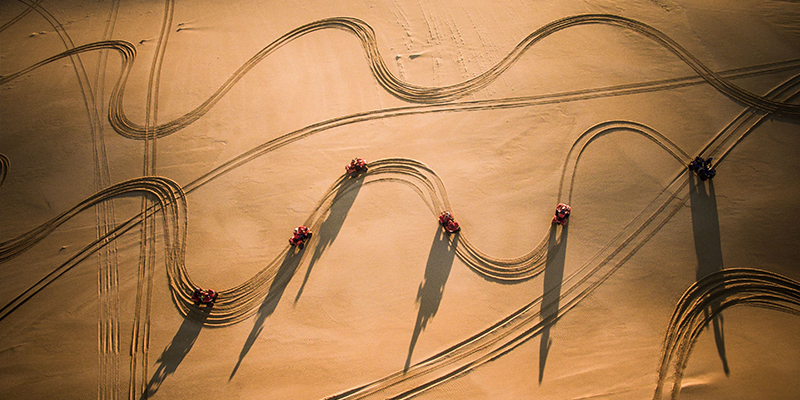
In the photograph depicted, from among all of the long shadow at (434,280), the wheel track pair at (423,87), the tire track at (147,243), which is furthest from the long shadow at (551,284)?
the tire track at (147,243)

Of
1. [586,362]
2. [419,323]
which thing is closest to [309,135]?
[419,323]

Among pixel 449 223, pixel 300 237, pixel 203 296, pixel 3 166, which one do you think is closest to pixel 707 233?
pixel 449 223

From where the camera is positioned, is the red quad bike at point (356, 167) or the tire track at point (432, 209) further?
the red quad bike at point (356, 167)

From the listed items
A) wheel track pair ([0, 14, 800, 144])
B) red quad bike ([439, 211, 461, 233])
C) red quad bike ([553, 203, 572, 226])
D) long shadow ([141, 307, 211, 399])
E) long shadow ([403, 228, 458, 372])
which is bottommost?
long shadow ([141, 307, 211, 399])

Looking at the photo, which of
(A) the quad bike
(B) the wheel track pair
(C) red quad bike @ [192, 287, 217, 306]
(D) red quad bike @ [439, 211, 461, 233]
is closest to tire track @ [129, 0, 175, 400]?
(B) the wheel track pair

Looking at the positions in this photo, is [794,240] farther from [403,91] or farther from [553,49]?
[403,91]

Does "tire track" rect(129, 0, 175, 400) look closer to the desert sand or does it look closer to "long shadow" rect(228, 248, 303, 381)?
→ the desert sand

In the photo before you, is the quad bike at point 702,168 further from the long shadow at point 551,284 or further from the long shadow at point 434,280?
the long shadow at point 434,280

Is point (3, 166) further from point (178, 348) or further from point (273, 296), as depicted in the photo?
point (273, 296)
